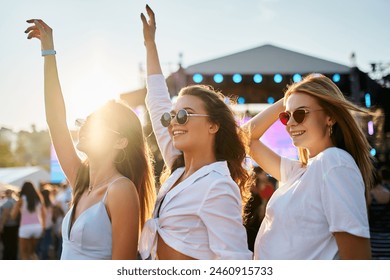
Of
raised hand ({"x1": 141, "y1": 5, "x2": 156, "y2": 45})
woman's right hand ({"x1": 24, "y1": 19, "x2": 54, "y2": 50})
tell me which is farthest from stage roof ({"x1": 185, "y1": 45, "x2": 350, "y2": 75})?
woman's right hand ({"x1": 24, "y1": 19, "x2": 54, "y2": 50})

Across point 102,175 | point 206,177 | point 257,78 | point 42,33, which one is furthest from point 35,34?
point 257,78

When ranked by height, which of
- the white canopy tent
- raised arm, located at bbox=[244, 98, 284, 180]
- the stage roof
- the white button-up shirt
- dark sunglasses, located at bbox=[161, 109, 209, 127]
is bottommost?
the white canopy tent

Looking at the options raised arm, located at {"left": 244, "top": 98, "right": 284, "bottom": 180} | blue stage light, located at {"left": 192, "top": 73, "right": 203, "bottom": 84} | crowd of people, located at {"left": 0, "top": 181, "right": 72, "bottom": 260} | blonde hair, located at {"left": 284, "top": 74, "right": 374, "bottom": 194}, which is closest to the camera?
blonde hair, located at {"left": 284, "top": 74, "right": 374, "bottom": 194}

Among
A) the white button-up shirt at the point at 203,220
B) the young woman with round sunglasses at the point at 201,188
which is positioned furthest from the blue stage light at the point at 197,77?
the white button-up shirt at the point at 203,220

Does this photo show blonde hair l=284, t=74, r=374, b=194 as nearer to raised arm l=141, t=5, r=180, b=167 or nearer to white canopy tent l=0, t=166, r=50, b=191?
raised arm l=141, t=5, r=180, b=167

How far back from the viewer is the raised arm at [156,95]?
Answer: 1.51m

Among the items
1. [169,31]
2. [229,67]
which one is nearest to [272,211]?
[169,31]

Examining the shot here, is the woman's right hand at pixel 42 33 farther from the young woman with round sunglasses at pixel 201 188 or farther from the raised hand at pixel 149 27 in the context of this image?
the young woman with round sunglasses at pixel 201 188

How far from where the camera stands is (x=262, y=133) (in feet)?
4.99

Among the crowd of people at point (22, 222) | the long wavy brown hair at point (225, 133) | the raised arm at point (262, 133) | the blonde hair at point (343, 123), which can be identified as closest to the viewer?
the blonde hair at point (343, 123)

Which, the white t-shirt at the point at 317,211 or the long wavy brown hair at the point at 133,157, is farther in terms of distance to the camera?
the long wavy brown hair at the point at 133,157

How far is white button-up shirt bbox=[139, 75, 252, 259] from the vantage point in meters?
1.13

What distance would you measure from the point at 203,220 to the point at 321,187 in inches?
11.4

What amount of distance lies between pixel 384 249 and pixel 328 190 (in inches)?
61.4
